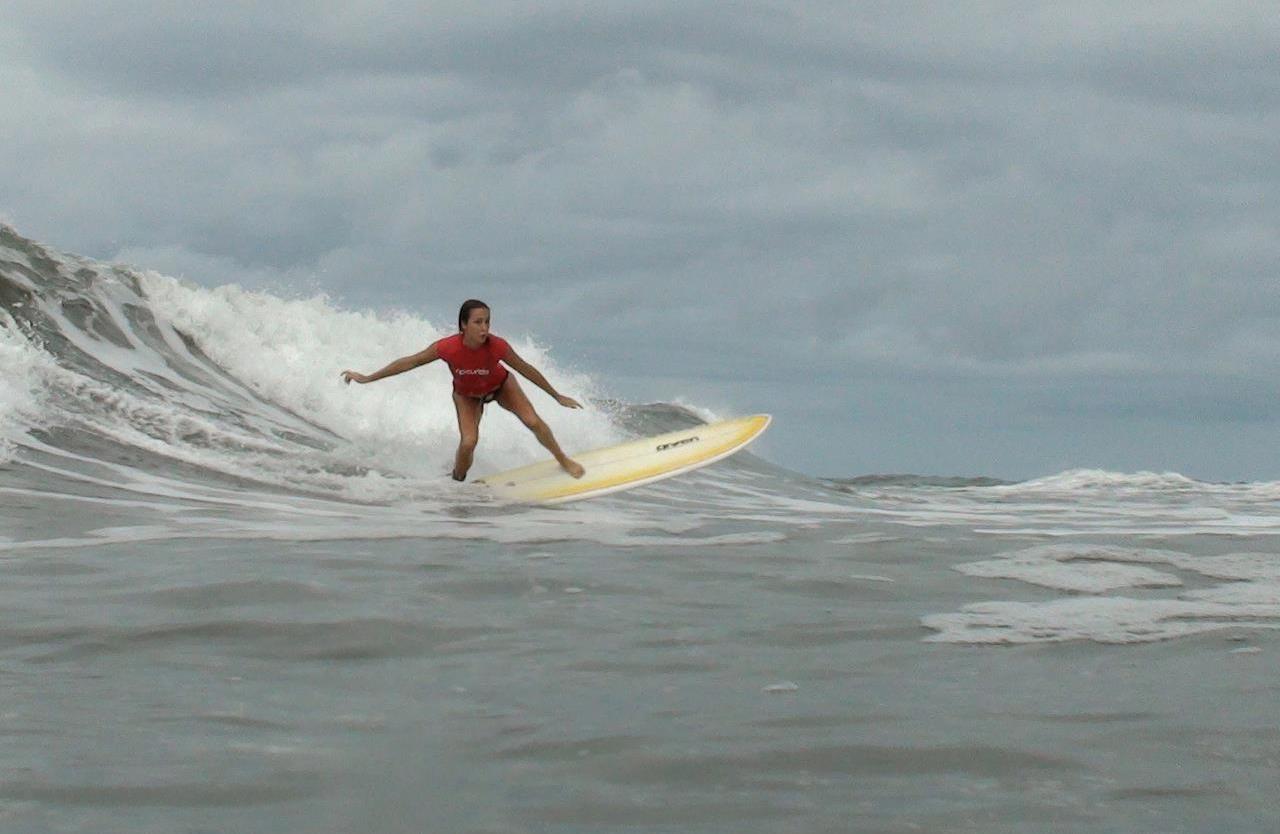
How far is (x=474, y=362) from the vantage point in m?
12.1

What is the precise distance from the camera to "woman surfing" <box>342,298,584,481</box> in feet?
38.9

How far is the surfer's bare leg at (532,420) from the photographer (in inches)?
480

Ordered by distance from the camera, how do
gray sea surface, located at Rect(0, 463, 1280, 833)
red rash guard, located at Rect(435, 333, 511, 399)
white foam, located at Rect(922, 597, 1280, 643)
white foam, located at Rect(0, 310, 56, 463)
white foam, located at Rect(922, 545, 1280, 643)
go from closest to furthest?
gray sea surface, located at Rect(0, 463, 1280, 833)
white foam, located at Rect(922, 597, 1280, 643)
white foam, located at Rect(922, 545, 1280, 643)
white foam, located at Rect(0, 310, 56, 463)
red rash guard, located at Rect(435, 333, 511, 399)

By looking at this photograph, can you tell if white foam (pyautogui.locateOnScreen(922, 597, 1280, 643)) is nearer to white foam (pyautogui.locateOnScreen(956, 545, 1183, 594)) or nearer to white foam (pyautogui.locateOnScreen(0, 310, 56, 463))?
white foam (pyautogui.locateOnScreen(956, 545, 1183, 594))

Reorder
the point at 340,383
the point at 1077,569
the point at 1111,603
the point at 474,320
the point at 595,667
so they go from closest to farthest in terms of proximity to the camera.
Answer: the point at 595,667 < the point at 1111,603 < the point at 1077,569 < the point at 474,320 < the point at 340,383

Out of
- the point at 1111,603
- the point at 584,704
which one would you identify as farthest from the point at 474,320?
the point at 584,704

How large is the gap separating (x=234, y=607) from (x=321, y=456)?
7.71m

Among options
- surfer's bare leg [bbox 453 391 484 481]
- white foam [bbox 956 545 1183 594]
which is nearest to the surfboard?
surfer's bare leg [bbox 453 391 484 481]

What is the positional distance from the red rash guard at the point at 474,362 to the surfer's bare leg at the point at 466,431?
0.11m

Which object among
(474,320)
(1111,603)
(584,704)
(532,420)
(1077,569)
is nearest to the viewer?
(584,704)

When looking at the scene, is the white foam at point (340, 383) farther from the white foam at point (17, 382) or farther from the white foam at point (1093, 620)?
the white foam at point (1093, 620)

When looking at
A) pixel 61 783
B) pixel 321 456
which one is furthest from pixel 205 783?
pixel 321 456

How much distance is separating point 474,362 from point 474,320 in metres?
0.47

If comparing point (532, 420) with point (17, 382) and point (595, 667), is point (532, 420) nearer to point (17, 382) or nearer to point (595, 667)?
point (17, 382)
